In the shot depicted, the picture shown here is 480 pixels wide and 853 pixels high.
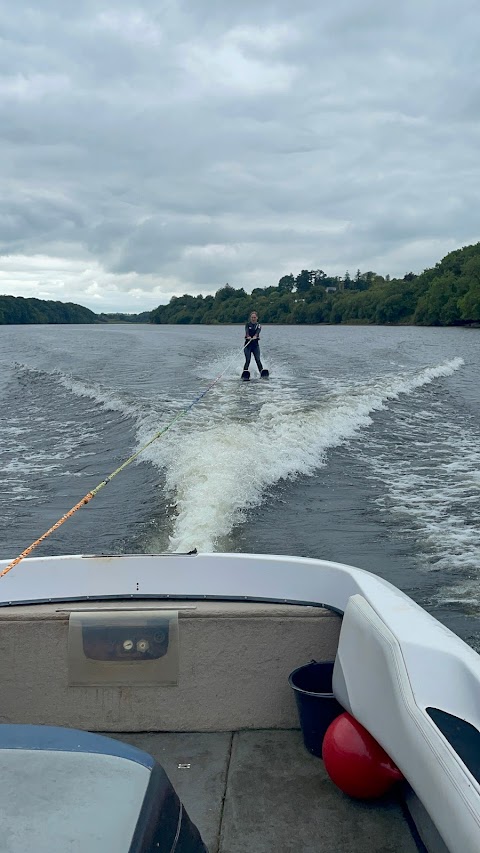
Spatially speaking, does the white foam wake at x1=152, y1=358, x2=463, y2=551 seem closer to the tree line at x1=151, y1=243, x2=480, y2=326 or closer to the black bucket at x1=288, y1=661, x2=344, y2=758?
the black bucket at x1=288, y1=661, x2=344, y2=758

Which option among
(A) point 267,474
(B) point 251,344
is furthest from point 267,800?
(B) point 251,344

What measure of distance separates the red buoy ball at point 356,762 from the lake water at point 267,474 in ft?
10.8

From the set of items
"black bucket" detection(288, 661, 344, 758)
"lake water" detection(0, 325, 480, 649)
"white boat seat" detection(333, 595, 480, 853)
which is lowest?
"lake water" detection(0, 325, 480, 649)

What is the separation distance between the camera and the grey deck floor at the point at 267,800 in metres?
2.70

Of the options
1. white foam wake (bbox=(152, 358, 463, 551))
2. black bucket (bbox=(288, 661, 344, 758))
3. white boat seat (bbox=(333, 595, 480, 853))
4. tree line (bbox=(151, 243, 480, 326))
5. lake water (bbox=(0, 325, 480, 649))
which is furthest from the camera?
tree line (bbox=(151, 243, 480, 326))

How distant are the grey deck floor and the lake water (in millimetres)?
3101

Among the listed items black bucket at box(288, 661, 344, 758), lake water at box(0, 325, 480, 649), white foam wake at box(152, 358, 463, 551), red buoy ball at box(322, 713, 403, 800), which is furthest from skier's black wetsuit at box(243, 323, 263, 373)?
red buoy ball at box(322, 713, 403, 800)

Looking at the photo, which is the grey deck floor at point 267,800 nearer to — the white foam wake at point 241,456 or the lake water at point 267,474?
the lake water at point 267,474

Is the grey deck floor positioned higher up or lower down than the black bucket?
lower down

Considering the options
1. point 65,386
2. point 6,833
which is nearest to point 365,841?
point 6,833

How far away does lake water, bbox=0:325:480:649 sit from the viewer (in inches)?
311

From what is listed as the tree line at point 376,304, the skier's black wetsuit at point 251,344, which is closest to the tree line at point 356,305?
the tree line at point 376,304

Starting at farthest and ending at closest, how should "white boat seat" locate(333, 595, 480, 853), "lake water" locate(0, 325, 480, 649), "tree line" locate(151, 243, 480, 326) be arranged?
"tree line" locate(151, 243, 480, 326) → "lake water" locate(0, 325, 480, 649) → "white boat seat" locate(333, 595, 480, 853)

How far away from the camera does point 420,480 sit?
10688 millimetres
